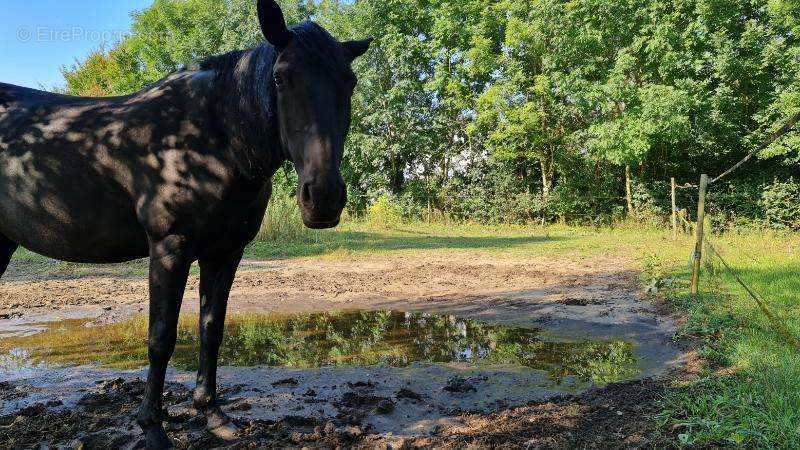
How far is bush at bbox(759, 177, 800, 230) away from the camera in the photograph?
18938mm

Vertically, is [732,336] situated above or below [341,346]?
above

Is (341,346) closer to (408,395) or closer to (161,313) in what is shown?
(408,395)

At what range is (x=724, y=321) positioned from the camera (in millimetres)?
4988

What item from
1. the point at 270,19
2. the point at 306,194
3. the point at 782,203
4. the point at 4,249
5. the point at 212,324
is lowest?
the point at 212,324

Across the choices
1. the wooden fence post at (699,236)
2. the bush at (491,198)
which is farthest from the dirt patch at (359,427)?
the bush at (491,198)

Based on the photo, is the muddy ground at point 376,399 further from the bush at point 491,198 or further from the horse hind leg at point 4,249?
the bush at point 491,198

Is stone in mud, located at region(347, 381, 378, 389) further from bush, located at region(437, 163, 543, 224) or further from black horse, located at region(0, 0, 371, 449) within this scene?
bush, located at region(437, 163, 543, 224)

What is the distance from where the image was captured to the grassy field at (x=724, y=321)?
8.65ft

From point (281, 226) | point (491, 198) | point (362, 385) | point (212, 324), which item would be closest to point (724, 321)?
point (362, 385)

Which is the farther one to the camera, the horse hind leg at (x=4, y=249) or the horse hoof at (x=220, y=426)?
the horse hind leg at (x=4, y=249)

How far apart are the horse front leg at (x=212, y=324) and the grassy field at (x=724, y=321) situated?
2651 millimetres

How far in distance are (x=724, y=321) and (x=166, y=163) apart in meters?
5.21

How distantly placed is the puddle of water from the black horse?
173 centimetres

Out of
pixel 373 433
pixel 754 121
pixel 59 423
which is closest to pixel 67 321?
pixel 59 423
